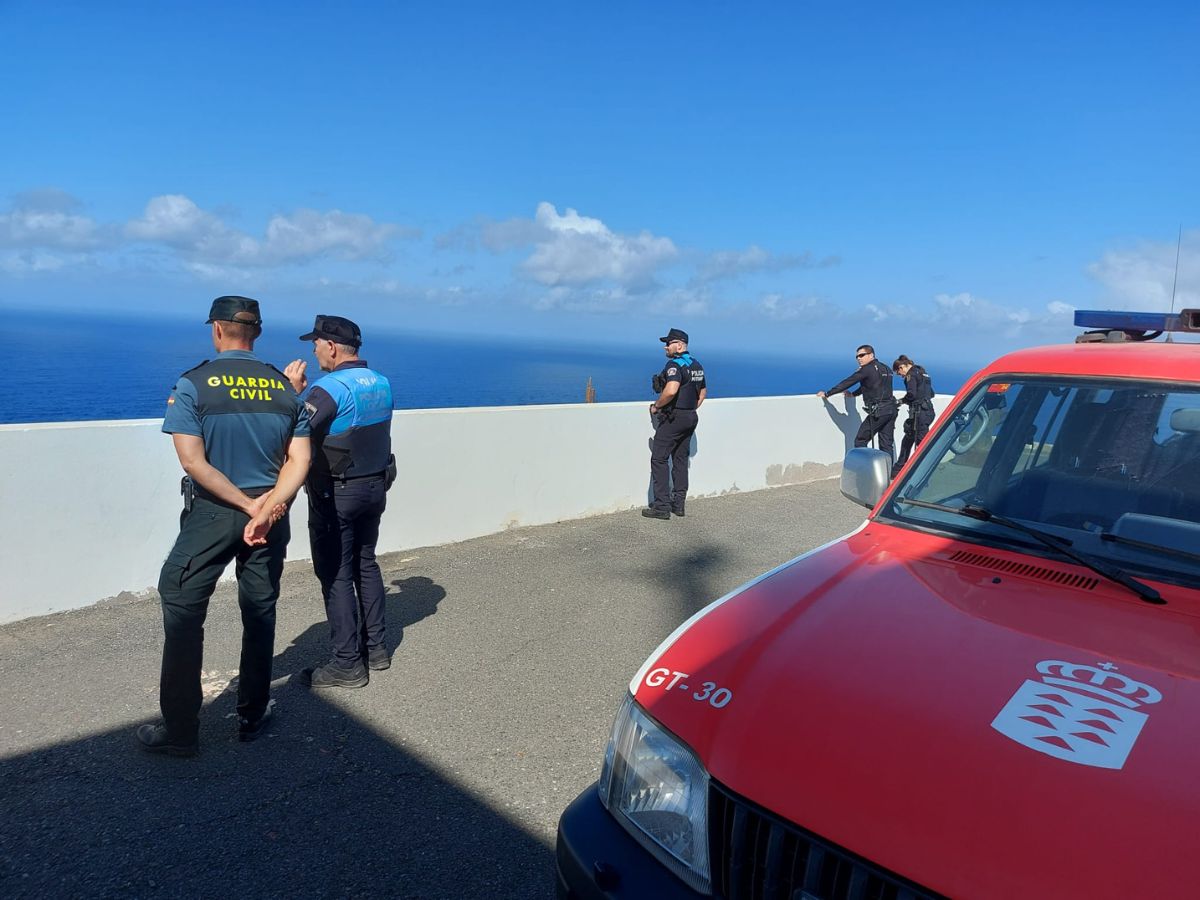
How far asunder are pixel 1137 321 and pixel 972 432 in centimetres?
185

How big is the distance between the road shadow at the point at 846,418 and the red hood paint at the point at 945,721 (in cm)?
1057

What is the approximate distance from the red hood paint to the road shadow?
34.7 ft

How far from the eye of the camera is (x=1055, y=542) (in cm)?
256

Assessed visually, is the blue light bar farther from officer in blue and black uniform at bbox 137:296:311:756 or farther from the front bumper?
officer in blue and black uniform at bbox 137:296:311:756

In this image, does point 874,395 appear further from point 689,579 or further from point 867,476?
point 867,476

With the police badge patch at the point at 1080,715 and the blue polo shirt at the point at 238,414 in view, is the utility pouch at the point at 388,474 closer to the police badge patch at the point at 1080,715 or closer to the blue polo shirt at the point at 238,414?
the blue polo shirt at the point at 238,414

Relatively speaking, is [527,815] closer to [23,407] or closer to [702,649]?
[702,649]

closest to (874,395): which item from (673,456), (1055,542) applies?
(673,456)

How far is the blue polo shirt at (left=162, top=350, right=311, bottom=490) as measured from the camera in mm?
3465

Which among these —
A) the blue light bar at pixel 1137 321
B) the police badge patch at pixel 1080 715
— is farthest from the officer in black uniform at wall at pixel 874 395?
the police badge patch at pixel 1080 715

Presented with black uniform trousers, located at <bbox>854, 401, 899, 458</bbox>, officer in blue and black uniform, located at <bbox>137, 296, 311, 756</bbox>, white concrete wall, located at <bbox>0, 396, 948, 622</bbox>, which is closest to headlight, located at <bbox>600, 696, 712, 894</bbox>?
officer in blue and black uniform, located at <bbox>137, 296, 311, 756</bbox>

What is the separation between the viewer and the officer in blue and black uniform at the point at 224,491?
137 inches

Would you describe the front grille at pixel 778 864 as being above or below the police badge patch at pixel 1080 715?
below

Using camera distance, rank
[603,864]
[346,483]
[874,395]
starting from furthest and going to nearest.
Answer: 1. [874,395]
2. [346,483]
3. [603,864]
